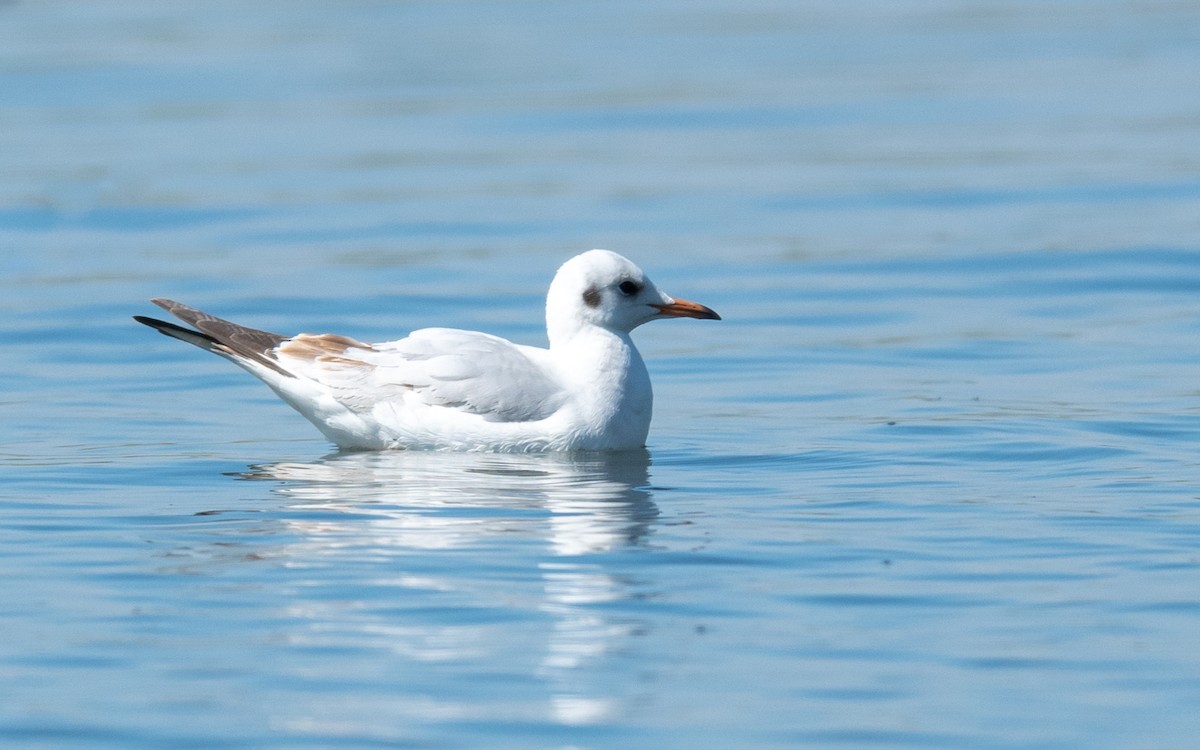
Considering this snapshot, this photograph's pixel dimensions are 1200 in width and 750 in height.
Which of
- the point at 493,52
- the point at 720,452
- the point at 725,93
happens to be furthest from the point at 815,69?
the point at 720,452

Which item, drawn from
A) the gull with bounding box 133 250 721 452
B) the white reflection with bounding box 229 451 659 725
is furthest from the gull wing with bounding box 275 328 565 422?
the white reflection with bounding box 229 451 659 725

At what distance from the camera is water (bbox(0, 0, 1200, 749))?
7.52 meters

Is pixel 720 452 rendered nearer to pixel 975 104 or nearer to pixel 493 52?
pixel 975 104

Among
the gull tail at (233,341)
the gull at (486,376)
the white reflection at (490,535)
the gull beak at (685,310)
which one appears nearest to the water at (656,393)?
the white reflection at (490,535)

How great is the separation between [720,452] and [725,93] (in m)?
15.0

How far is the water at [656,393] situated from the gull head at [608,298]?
2.49 feet

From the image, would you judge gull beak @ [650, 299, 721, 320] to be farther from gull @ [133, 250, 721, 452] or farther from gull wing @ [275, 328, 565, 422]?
gull wing @ [275, 328, 565, 422]

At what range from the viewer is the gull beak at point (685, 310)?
12.0 m

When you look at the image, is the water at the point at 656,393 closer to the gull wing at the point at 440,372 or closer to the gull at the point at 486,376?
the gull at the point at 486,376

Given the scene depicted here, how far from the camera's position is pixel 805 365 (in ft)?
47.6

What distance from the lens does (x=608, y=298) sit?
1208 cm

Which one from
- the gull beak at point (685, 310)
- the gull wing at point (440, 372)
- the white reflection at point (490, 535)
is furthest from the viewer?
the gull beak at point (685, 310)

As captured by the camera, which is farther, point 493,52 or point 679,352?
point 493,52

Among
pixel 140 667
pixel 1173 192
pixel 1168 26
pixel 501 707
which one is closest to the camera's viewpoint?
pixel 501 707
